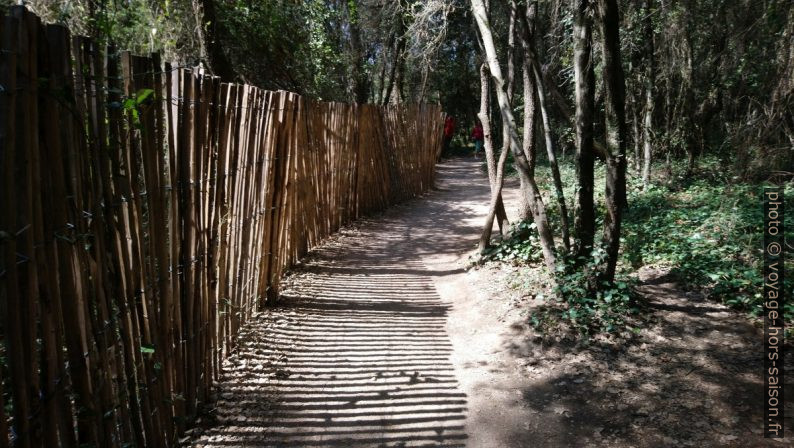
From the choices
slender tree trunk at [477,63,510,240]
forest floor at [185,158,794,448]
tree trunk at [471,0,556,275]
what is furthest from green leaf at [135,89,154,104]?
slender tree trunk at [477,63,510,240]

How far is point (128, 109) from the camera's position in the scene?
2.29 meters

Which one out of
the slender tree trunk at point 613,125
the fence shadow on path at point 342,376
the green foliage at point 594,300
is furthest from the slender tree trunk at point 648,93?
the fence shadow on path at point 342,376

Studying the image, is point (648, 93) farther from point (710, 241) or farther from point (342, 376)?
point (342, 376)

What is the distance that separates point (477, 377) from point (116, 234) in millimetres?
2612

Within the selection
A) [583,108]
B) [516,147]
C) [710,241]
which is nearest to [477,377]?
[583,108]

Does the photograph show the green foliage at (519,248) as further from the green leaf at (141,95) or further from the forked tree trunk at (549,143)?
the green leaf at (141,95)

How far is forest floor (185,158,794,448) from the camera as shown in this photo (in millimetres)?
3072

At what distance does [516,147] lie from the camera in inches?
214

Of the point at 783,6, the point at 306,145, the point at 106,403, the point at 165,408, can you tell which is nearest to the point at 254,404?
the point at 165,408

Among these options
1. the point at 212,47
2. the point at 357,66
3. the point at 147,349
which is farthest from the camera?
the point at 357,66

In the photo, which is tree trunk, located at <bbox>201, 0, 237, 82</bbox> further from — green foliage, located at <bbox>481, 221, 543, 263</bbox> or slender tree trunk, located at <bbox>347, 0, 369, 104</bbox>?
slender tree trunk, located at <bbox>347, 0, 369, 104</bbox>

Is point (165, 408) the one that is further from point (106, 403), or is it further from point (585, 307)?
point (585, 307)

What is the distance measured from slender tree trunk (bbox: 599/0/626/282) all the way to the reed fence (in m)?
2.77

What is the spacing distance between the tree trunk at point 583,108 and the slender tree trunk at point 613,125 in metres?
0.26
